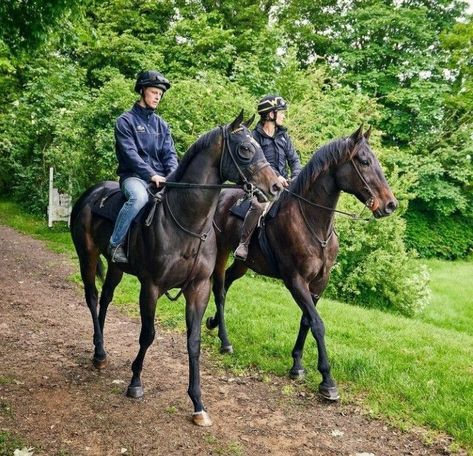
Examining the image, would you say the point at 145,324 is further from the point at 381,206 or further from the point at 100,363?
the point at 381,206

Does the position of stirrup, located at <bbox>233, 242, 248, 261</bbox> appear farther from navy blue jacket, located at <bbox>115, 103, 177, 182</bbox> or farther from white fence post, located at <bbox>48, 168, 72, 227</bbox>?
white fence post, located at <bbox>48, 168, 72, 227</bbox>

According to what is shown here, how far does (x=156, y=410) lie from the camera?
4.87 m

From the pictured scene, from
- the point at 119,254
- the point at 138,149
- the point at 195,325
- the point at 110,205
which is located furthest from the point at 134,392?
the point at 138,149

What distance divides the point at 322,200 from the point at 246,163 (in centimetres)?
152

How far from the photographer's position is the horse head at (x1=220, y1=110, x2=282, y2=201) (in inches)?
166

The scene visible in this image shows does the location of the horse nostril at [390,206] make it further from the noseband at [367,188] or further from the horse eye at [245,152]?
the horse eye at [245,152]

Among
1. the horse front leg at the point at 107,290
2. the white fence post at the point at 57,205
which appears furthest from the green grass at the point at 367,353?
the white fence post at the point at 57,205

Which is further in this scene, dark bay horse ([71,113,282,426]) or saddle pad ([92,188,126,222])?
saddle pad ([92,188,126,222])

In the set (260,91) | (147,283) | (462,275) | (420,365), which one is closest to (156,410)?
(147,283)

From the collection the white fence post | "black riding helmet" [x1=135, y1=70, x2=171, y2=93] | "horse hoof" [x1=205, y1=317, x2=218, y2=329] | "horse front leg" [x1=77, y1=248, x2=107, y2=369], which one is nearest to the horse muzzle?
"black riding helmet" [x1=135, y1=70, x2=171, y2=93]

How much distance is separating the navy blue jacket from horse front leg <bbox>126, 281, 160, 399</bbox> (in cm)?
110

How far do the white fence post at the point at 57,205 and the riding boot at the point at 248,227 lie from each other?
11466mm

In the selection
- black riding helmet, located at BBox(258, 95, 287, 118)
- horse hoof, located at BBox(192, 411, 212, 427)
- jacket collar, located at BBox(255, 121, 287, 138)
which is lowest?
horse hoof, located at BBox(192, 411, 212, 427)

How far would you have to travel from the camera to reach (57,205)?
54.6ft
